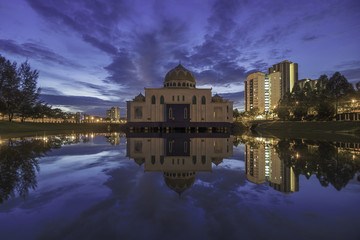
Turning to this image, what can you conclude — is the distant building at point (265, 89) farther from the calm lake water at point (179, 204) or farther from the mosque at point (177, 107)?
the calm lake water at point (179, 204)

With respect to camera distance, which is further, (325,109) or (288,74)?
(288,74)

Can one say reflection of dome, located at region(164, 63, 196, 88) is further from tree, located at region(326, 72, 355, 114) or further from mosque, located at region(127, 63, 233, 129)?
tree, located at region(326, 72, 355, 114)

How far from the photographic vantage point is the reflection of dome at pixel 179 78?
58781 mm

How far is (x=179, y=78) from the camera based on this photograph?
194ft

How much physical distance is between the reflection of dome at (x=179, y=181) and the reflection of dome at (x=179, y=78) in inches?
2051

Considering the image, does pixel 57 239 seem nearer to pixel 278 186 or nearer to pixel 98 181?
pixel 98 181

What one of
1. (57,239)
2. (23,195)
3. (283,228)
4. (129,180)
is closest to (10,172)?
(23,195)

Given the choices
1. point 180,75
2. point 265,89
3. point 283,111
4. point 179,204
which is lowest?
point 179,204

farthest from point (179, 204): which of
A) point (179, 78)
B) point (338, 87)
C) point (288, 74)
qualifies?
point (288, 74)

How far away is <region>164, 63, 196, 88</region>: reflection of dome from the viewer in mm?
58781

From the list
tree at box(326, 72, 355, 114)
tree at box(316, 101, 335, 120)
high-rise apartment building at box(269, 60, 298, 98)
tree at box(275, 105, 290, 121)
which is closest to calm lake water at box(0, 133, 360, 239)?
tree at box(316, 101, 335, 120)

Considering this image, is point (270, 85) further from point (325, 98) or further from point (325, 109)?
point (325, 109)

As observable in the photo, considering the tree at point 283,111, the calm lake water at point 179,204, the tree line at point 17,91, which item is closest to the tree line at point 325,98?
the tree at point 283,111

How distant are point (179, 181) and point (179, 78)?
54.1m
